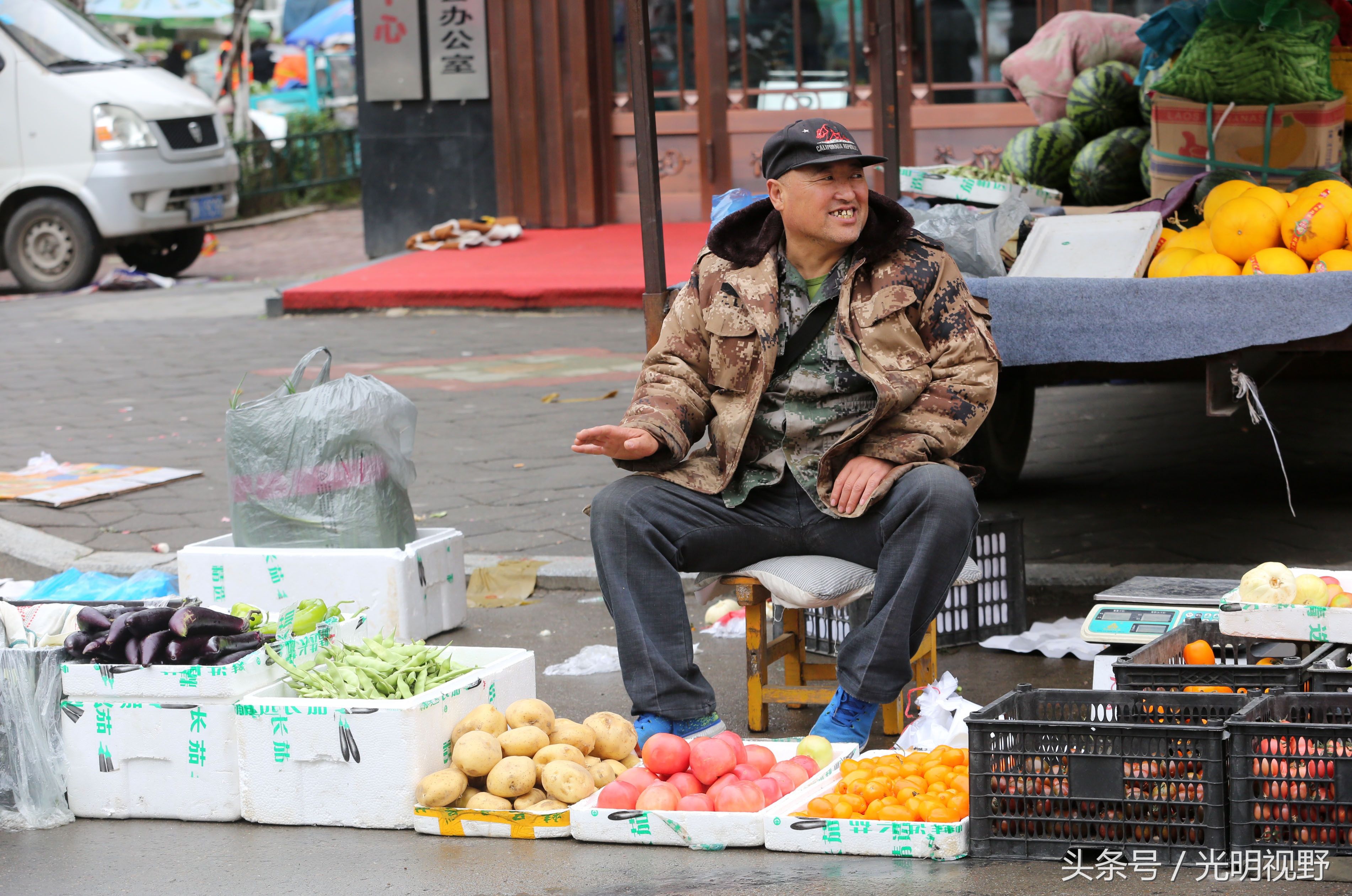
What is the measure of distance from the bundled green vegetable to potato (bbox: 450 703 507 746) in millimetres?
110

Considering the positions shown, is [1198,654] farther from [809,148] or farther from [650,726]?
[809,148]

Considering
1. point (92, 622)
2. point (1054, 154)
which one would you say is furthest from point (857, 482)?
point (1054, 154)

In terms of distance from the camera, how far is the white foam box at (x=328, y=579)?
4.56 m

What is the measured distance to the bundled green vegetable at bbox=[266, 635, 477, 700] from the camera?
11.1 feet

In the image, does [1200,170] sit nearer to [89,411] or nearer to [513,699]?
[513,699]

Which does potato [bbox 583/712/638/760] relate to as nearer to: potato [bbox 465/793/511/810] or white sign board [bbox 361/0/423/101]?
potato [bbox 465/793/511/810]

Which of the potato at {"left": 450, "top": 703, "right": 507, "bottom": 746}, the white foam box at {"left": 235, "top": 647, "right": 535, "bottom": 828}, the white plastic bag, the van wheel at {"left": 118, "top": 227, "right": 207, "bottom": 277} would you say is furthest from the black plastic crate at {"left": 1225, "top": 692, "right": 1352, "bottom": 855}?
the van wheel at {"left": 118, "top": 227, "right": 207, "bottom": 277}

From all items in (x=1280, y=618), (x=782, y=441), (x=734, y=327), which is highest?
(x=734, y=327)

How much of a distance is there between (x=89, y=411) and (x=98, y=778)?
17.7ft

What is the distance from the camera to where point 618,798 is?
319 cm

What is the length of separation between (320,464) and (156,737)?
134 cm

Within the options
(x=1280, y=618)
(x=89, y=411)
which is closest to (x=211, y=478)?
(x=89, y=411)

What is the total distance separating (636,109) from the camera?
476cm

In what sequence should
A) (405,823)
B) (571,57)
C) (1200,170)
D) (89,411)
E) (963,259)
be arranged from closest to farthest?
(405,823), (963,259), (1200,170), (89,411), (571,57)
